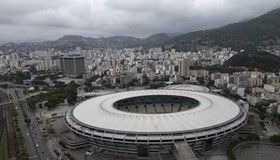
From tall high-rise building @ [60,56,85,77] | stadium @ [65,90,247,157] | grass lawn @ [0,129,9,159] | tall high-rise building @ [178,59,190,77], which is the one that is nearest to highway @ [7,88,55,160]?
grass lawn @ [0,129,9,159]

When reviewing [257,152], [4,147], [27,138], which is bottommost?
[257,152]

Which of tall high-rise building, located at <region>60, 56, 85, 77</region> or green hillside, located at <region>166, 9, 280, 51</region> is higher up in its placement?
green hillside, located at <region>166, 9, 280, 51</region>

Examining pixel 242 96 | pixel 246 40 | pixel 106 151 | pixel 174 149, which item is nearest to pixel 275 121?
pixel 242 96

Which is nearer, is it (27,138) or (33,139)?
(33,139)

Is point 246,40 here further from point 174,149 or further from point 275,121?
point 174,149

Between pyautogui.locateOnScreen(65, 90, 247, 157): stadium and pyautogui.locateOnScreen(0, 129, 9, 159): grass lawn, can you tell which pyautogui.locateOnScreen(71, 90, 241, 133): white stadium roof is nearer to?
pyautogui.locateOnScreen(65, 90, 247, 157): stadium

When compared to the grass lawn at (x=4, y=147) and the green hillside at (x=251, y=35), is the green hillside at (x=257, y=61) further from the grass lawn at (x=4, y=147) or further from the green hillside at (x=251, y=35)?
the grass lawn at (x=4, y=147)

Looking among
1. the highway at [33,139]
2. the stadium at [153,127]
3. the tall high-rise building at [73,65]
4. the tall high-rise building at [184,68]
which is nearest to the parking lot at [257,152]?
the stadium at [153,127]

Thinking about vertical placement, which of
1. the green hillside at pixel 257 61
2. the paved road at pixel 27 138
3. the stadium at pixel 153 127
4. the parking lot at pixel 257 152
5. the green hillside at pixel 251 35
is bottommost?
the parking lot at pixel 257 152

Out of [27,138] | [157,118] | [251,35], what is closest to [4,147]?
[27,138]

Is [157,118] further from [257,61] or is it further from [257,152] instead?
[257,61]
